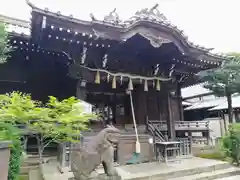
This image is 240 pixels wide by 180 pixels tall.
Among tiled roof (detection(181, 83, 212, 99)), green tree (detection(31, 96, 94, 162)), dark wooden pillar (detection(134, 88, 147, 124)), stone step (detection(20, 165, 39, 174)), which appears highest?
tiled roof (detection(181, 83, 212, 99))

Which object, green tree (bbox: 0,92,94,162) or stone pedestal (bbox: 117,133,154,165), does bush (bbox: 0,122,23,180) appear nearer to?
green tree (bbox: 0,92,94,162)

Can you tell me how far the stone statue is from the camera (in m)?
4.48

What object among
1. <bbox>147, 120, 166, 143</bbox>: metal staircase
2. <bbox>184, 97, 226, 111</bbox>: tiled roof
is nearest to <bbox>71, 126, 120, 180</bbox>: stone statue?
<bbox>147, 120, 166, 143</bbox>: metal staircase

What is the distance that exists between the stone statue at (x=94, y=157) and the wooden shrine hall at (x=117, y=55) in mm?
3107

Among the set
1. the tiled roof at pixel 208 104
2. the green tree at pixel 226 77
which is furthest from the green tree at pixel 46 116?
the tiled roof at pixel 208 104

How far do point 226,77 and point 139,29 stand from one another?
6491mm

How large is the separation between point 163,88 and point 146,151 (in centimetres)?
298

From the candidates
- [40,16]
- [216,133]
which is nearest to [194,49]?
[40,16]

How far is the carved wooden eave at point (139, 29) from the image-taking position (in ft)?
20.4

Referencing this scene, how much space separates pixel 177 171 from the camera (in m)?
6.07

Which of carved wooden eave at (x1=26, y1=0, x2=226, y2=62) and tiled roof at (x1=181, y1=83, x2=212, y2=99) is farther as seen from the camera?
tiled roof at (x1=181, y1=83, x2=212, y2=99)

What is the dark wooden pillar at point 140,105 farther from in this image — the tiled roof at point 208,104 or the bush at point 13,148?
the tiled roof at point 208,104

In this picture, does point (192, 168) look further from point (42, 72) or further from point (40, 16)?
point (42, 72)

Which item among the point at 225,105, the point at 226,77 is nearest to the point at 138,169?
the point at 226,77
